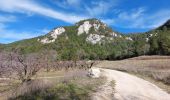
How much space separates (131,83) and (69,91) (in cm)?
583

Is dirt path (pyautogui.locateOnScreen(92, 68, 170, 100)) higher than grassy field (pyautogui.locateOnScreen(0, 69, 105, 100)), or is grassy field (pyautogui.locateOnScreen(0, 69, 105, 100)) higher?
grassy field (pyautogui.locateOnScreen(0, 69, 105, 100))

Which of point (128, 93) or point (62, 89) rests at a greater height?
point (62, 89)

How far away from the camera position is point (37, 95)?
1585 centimetres

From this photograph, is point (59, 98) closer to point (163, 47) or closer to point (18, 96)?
point (18, 96)

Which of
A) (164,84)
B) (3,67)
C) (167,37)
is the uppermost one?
(167,37)

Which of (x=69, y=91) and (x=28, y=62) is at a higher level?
(x=28, y=62)

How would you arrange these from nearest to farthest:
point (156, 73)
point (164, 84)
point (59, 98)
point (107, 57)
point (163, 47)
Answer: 1. point (59, 98)
2. point (164, 84)
3. point (156, 73)
4. point (163, 47)
5. point (107, 57)

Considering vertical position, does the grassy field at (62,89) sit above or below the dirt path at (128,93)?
above

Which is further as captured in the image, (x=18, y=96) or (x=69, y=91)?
(x=18, y=96)

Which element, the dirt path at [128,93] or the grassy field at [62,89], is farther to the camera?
the dirt path at [128,93]

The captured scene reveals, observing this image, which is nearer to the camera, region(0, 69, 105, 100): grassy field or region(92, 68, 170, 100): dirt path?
region(0, 69, 105, 100): grassy field

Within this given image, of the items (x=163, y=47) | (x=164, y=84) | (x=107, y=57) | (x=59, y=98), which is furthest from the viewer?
(x=107, y=57)

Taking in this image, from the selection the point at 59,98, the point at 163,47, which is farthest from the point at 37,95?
the point at 163,47

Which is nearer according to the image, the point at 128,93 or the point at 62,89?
the point at 62,89
